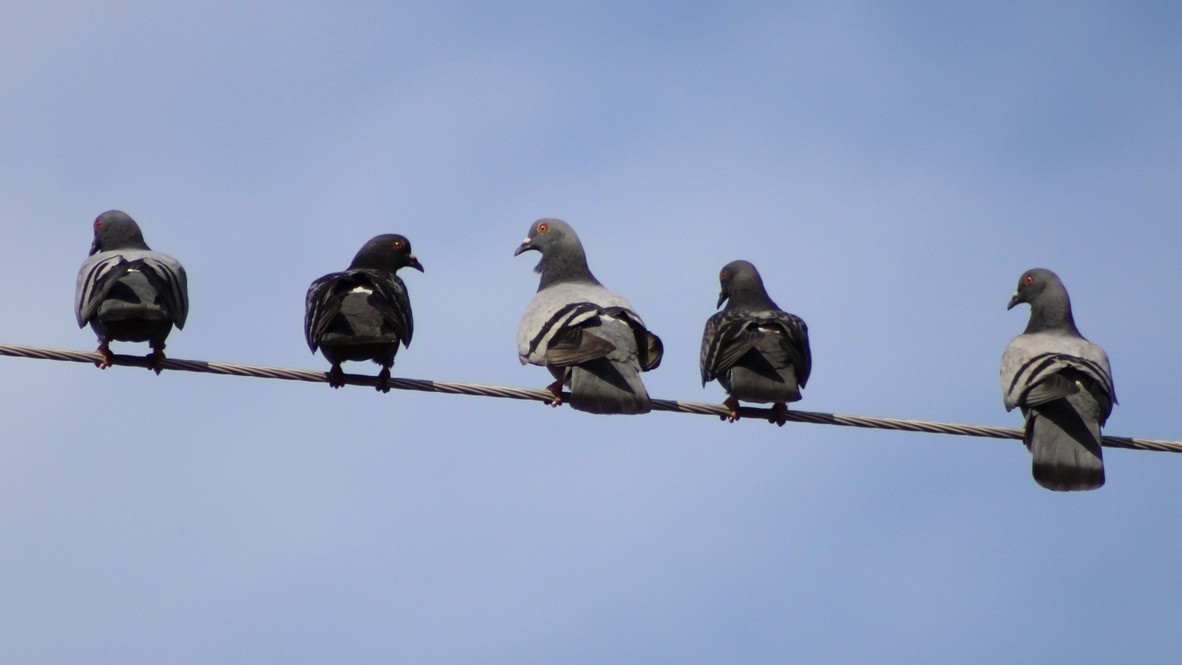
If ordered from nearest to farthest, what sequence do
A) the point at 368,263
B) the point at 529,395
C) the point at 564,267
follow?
the point at 529,395
the point at 368,263
the point at 564,267

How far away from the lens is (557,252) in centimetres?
1405

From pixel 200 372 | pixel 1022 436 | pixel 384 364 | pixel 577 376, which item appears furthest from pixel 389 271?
pixel 1022 436

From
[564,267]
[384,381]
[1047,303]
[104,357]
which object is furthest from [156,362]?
[1047,303]

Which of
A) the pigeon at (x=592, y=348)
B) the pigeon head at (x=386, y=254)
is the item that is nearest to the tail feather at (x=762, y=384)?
the pigeon at (x=592, y=348)

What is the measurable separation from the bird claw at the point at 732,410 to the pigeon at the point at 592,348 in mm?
511

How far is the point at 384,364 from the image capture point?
38.0 feet

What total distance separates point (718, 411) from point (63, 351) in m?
3.71

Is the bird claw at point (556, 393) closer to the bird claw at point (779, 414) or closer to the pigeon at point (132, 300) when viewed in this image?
the bird claw at point (779, 414)

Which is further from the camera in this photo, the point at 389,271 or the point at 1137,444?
the point at 389,271

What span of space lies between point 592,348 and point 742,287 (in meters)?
2.92

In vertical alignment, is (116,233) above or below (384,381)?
above

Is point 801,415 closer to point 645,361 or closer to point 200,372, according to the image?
point 645,361

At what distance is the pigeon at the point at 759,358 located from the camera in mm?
11398

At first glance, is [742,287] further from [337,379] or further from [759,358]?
[337,379]
